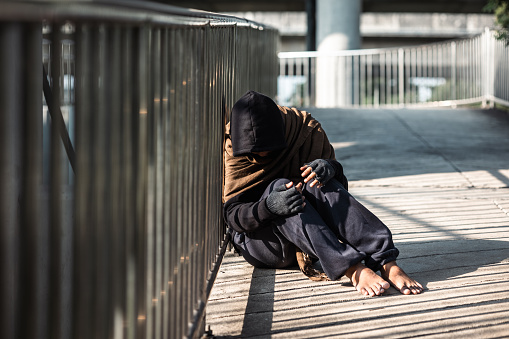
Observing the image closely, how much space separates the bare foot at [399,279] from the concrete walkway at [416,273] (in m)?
0.05

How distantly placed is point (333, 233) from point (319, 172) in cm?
31

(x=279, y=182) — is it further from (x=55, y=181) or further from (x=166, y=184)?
(x=55, y=181)

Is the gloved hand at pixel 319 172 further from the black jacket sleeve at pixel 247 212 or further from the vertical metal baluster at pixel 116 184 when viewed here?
the vertical metal baluster at pixel 116 184

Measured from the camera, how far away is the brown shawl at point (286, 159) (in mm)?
3732

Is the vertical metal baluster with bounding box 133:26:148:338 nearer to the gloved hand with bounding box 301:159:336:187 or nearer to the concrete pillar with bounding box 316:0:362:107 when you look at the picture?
the gloved hand with bounding box 301:159:336:187

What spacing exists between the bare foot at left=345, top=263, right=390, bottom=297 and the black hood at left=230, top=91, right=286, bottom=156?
71 centimetres

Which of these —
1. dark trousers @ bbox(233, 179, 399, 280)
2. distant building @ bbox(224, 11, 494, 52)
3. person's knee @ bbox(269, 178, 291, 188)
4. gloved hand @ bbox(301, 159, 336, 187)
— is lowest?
dark trousers @ bbox(233, 179, 399, 280)

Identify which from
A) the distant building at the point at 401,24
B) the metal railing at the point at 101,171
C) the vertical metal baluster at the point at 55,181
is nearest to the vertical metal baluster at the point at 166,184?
the metal railing at the point at 101,171

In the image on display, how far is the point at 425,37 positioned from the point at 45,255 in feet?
90.8

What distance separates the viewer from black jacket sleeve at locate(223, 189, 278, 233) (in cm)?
347

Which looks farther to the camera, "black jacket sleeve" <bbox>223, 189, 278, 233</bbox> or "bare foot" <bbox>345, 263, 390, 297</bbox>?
"black jacket sleeve" <bbox>223, 189, 278, 233</bbox>

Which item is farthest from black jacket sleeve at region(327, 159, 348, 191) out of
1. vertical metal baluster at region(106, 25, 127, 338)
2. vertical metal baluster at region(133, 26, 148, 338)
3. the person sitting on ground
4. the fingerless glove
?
vertical metal baluster at region(106, 25, 127, 338)

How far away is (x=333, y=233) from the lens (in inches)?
139

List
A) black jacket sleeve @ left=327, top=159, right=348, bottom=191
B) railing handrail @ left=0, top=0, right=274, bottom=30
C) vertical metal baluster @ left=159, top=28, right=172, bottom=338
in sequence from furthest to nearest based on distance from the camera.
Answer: black jacket sleeve @ left=327, top=159, right=348, bottom=191 < vertical metal baluster @ left=159, top=28, right=172, bottom=338 < railing handrail @ left=0, top=0, right=274, bottom=30
